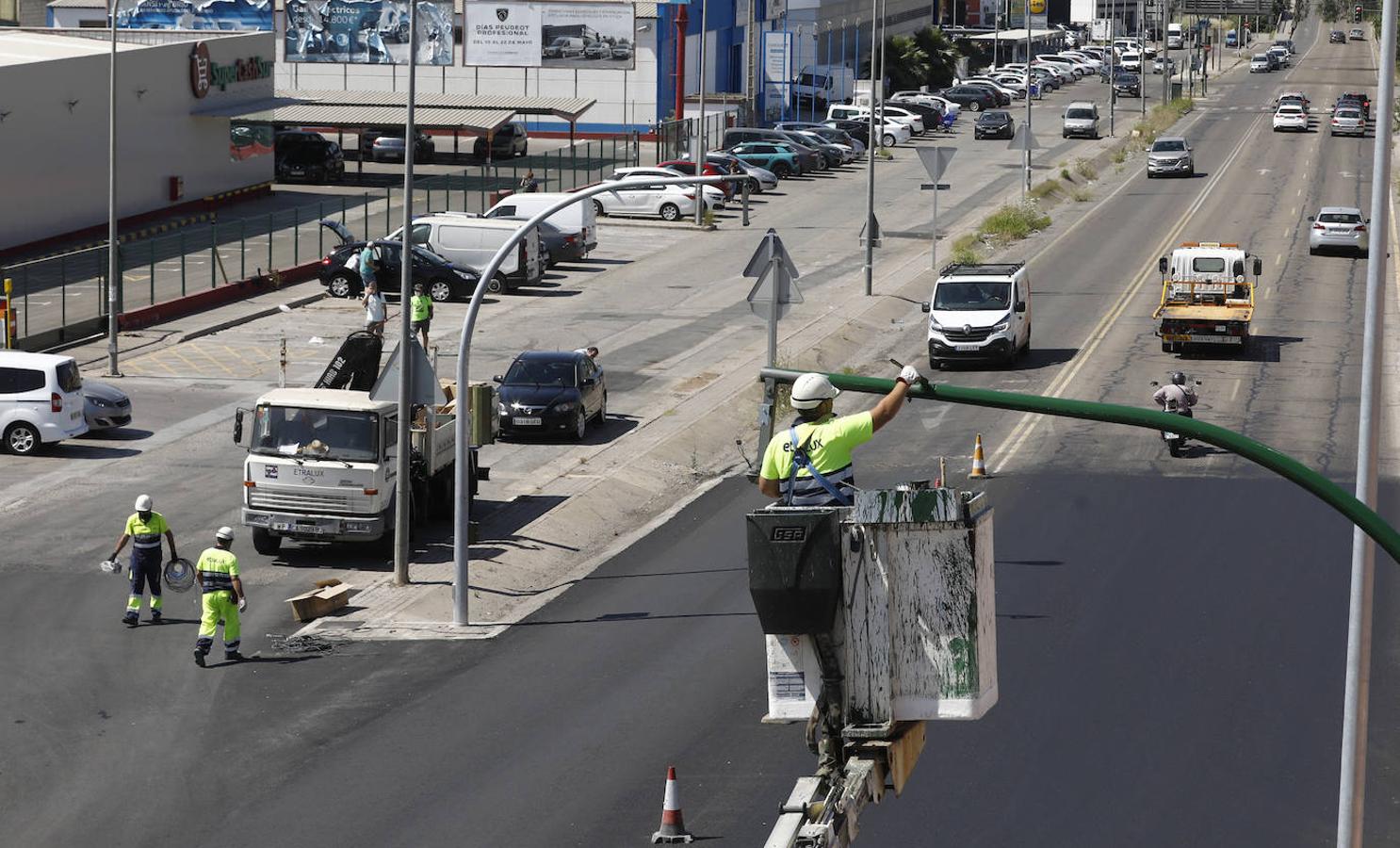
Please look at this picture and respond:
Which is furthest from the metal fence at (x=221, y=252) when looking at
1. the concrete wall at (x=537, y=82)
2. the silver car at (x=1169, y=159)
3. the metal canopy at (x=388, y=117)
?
the silver car at (x=1169, y=159)

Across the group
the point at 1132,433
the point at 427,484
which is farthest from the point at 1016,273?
the point at 427,484

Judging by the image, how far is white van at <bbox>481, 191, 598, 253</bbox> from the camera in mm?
52344

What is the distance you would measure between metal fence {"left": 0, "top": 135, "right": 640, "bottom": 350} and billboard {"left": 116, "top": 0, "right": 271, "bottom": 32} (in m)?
15.4

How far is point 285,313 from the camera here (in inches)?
1773

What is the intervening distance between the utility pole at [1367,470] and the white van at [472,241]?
36296 mm

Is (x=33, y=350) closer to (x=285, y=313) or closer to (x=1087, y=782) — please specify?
(x=285, y=313)

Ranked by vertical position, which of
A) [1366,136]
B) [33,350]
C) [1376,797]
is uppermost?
[1366,136]

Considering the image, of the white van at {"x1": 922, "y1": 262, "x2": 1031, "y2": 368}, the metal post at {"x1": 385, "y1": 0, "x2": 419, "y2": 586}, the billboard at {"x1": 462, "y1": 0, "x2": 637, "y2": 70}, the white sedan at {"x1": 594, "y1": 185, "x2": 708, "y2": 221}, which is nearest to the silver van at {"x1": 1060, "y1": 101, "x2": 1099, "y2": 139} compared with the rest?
the billboard at {"x1": 462, "y1": 0, "x2": 637, "y2": 70}

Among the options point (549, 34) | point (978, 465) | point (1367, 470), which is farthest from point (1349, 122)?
point (1367, 470)

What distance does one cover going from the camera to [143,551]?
2262cm

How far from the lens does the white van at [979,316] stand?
1508 inches

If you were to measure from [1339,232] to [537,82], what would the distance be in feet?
130

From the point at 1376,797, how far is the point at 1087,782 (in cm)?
255

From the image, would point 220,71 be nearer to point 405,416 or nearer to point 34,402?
point 34,402
